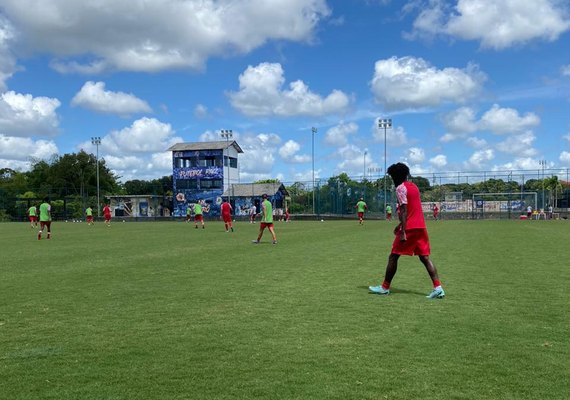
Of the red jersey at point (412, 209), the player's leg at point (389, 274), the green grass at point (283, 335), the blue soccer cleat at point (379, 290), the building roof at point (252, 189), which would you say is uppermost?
the building roof at point (252, 189)

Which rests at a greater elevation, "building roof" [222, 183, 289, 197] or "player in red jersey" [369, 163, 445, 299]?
"building roof" [222, 183, 289, 197]

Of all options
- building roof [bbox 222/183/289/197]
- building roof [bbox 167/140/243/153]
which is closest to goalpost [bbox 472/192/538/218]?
building roof [bbox 222/183/289/197]

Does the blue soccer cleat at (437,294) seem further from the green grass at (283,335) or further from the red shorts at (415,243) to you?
the red shorts at (415,243)

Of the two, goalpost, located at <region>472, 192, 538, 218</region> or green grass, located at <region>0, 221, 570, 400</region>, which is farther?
goalpost, located at <region>472, 192, 538, 218</region>

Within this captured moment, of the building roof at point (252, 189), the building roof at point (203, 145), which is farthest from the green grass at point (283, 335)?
the building roof at point (203, 145)

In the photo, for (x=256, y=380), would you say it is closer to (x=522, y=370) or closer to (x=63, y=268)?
(x=522, y=370)

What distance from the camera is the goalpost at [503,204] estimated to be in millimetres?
50719

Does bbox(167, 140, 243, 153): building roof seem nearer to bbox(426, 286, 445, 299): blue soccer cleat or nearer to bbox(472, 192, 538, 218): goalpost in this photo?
bbox(472, 192, 538, 218): goalpost

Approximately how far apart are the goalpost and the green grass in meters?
42.4

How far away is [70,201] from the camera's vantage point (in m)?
62.2

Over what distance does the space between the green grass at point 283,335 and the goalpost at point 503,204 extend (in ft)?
139

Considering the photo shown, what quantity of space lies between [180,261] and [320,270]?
407cm

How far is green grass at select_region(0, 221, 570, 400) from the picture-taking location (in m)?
4.21

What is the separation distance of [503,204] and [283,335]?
50207 mm
